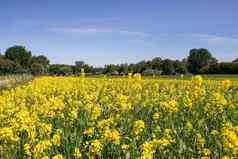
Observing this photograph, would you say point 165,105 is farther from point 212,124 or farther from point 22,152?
point 22,152

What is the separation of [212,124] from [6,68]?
271ft

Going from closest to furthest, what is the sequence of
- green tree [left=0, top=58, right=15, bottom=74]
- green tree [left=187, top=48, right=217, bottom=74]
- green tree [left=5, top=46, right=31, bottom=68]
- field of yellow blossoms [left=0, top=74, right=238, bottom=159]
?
field of yellow blossoms [left=0, top=74, right=238, bottom=159], green tree [left=187, top=48, right=217, bottom=74], green tree [left=0, top=58, right=15, bottom=74], green tree [left=5, top=46, right=31, bottom=68]

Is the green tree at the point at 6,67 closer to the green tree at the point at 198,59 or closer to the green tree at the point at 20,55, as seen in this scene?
the green tree at the point at 20,55

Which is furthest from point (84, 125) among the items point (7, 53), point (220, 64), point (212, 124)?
point (7, 53)

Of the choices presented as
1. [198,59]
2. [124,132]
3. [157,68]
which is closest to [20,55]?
[198,59]

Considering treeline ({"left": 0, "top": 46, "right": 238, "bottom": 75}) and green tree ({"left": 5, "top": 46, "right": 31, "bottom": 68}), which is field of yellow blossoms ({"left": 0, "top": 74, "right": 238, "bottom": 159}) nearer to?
treeline ({"left": 0, "top": 46, "right": 238, "bottom": 75})

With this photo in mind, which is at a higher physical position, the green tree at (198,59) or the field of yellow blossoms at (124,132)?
the green tree at (198,59)

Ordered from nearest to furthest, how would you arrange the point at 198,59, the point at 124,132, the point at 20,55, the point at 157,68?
1. the point at 124,132
2. the point at 157,68
3. the point at 198,59
4. the point at 20,55

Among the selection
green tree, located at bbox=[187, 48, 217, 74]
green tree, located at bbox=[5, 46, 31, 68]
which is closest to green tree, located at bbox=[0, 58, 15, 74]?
green tree, located at bbox=[5, 46, 31, 68]

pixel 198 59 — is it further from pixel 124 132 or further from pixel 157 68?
pixel 124 132

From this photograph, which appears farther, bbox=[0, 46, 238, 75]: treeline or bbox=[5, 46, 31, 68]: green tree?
bbox=[5, 46, 31, 68]: green tree

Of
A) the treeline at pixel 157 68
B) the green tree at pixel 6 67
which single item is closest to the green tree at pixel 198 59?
the treeline at pixel 157 68

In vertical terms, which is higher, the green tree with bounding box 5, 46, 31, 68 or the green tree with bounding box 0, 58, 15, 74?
the green tree with bounding box 5, 46, 31, 68

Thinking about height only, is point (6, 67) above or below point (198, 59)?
below
